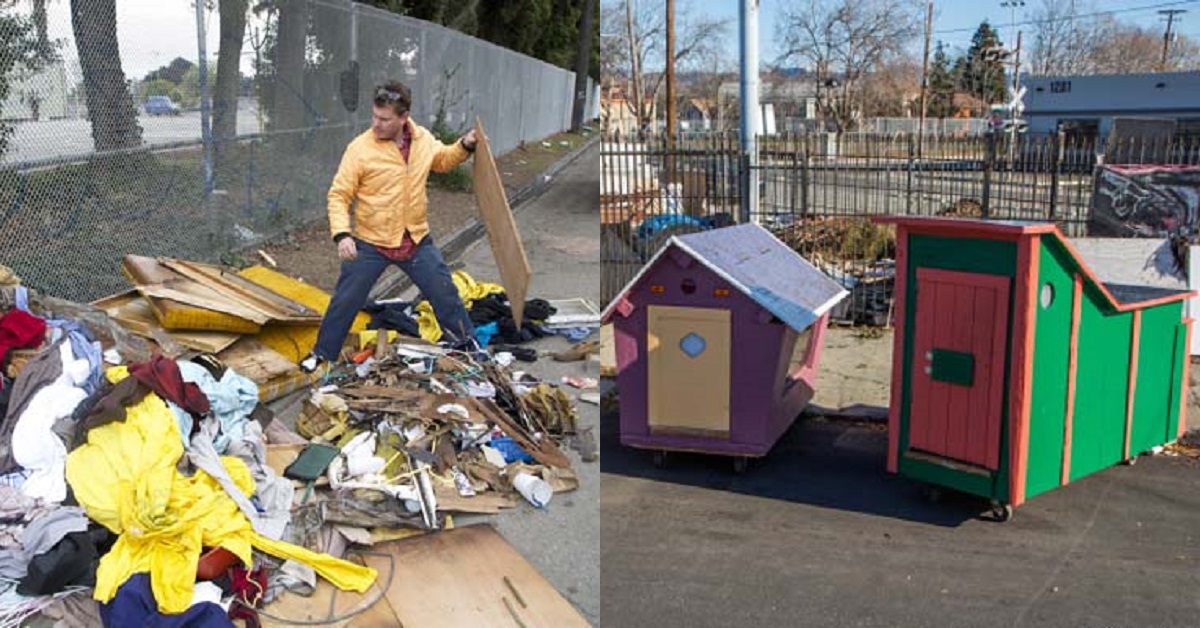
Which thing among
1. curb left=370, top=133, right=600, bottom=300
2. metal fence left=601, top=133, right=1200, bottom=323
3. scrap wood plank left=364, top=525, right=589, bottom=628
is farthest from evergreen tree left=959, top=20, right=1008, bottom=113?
scrap wood plank left=364, top=525, right=589, bottom=628

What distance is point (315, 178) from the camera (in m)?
12.8

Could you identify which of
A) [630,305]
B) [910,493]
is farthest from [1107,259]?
[630,305]

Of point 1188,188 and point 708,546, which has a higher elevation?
point 1188,188

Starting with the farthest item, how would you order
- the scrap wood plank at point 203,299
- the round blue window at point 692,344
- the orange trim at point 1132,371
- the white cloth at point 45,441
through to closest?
the scrap wood plank at point 203,299, the round blue window at point 692,344, the orange trim at point 1132,371, the white cloth at point 45,441

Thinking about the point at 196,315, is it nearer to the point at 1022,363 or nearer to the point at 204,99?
the point at 204,99

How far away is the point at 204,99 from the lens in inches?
376

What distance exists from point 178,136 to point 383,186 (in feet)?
11.3

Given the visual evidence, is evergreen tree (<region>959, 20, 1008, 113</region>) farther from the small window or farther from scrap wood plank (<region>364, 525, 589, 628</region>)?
scrap wood plank (<region>364, 525, 589, 628</region>)

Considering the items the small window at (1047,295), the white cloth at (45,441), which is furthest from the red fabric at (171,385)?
the small window at (1047,295)

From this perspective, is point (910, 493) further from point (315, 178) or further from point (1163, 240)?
point (315, 178)

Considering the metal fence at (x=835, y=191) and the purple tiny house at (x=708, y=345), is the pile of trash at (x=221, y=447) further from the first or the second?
the metal fence at (x=835, y=191)

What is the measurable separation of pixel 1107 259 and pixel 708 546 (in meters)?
5.19

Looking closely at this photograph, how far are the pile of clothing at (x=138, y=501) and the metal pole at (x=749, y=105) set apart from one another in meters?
6.08

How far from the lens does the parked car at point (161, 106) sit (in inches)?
343
